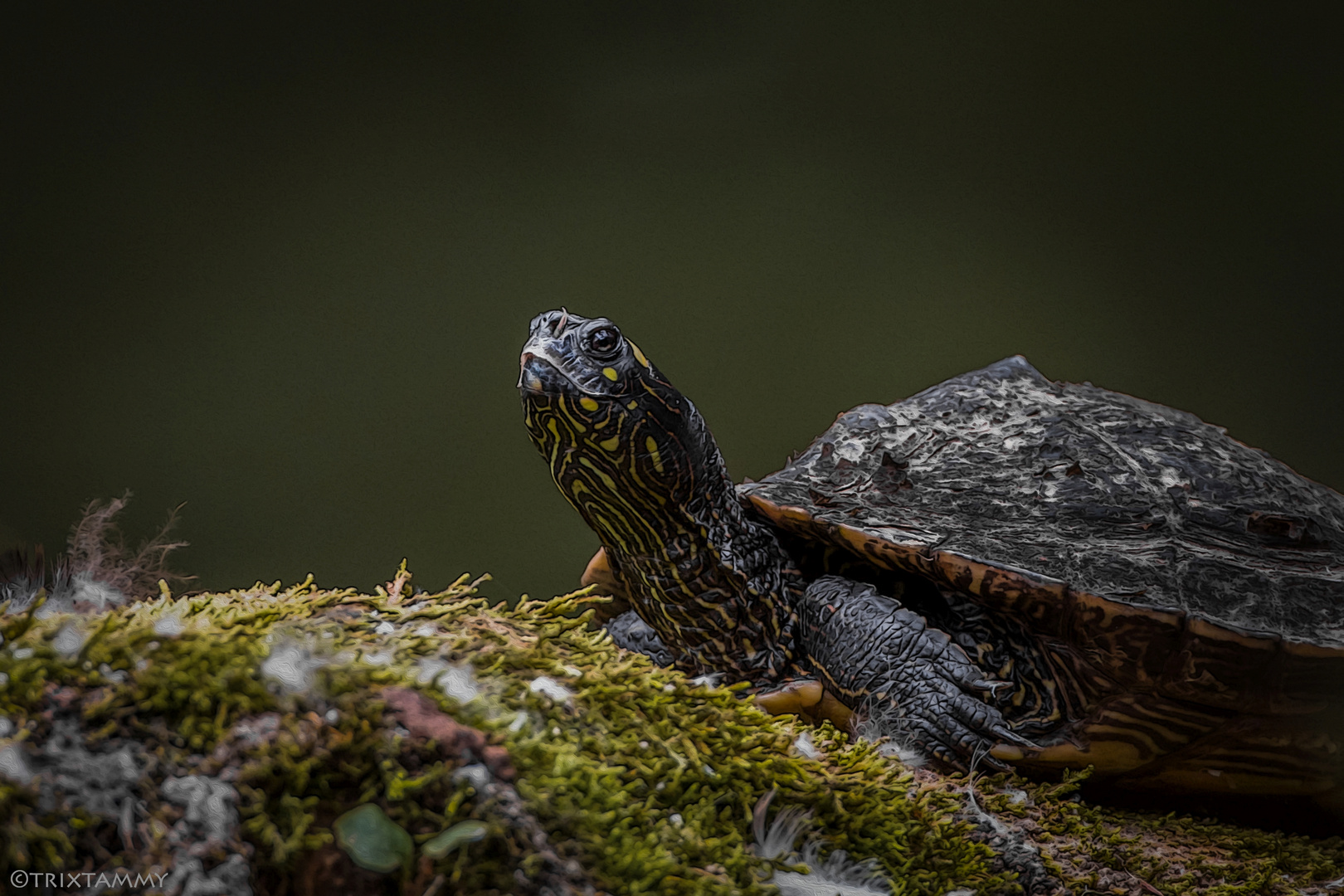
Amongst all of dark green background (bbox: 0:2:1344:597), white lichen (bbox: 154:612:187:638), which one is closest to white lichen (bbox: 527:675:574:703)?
white lichen (bbox: 154:612:187:638)

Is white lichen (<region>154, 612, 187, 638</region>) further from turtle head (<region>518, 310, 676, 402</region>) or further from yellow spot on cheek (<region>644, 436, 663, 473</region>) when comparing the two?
yellow spot on cheek (<region>644, 436, 663, 473</region>)

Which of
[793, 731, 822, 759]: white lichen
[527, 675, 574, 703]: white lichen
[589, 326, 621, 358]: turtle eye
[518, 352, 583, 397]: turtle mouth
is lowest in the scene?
[793, 731, 822, 759]: white lichen

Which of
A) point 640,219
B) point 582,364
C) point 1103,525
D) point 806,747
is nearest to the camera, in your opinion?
point 806,747

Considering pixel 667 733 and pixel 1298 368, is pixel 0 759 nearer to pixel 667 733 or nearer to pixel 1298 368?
pixel 667 733

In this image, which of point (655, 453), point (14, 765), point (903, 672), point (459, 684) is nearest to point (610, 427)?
point (655, 453)

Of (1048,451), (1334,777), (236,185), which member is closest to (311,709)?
(1048,451)

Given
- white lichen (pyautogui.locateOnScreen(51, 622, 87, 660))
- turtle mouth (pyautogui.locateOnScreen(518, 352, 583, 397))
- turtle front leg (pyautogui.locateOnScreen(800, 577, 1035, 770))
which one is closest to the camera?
white lichen (pyautogui.locateOnScreen(51, 622, 87, 660))

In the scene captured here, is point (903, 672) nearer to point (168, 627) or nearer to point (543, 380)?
point (543, 380)
